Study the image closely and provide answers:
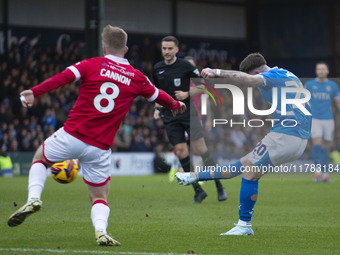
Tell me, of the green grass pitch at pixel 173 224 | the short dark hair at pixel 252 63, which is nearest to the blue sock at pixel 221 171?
the green grass pitch at pixel 173 224

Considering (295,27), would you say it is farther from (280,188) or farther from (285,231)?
(285,231)

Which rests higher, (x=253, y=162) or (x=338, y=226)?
(x=253, y=162)

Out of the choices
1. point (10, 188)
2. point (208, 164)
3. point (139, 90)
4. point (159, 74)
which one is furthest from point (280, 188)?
point (139, 90)

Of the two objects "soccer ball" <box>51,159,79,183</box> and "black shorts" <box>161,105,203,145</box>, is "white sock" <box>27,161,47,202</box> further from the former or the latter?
"black shorts" <box>161,105,203,145</box>

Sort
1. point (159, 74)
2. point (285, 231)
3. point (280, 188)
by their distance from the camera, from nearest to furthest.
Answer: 1. point (285, 231)
2. point (159, 74)
3. point (280, 188)

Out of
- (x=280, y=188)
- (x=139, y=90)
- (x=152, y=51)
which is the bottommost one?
(x=280, y=188)

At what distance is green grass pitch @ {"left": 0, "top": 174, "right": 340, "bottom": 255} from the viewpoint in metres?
6.61

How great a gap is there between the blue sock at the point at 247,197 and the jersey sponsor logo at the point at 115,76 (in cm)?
185

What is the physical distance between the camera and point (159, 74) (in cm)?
1158

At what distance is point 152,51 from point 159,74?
643 inches

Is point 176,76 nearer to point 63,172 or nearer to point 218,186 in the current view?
point 218,186

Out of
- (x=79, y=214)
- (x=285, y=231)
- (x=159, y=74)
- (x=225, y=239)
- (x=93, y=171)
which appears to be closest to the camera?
(x=93, y=171)

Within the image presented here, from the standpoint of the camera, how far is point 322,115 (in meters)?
16.5

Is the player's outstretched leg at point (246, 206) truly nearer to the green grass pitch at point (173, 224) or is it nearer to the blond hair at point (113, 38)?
the green grass pitch at point (173, 224)
